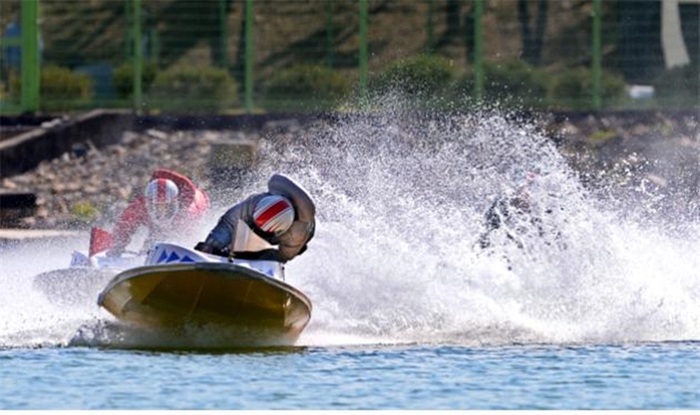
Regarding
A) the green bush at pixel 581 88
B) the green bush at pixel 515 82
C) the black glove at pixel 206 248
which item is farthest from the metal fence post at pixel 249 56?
the black glove at pixel 206 248

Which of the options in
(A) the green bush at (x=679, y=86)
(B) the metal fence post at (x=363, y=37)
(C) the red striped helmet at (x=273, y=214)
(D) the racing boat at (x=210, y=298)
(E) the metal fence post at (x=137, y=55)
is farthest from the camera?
(E) the metal fence post at (x=137, y=55)

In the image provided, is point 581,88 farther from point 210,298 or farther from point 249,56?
point 210,298

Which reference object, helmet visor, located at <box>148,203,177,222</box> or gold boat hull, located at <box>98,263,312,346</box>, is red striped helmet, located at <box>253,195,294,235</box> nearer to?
gold boat hull, located at <box>98,263,312,346</box>

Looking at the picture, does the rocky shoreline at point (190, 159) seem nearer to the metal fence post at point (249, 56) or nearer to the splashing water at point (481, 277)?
the metal fence post at point (249, 56)

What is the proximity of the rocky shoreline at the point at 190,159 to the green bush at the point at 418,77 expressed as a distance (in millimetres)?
1518

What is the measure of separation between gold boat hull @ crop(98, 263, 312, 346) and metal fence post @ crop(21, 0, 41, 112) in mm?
20145

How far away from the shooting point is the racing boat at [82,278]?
17234mm

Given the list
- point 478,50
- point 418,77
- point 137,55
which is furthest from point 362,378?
point 137,55

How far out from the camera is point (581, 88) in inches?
1373

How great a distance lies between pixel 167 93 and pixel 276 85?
73.7 inches

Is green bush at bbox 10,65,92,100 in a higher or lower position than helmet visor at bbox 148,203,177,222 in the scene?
higher

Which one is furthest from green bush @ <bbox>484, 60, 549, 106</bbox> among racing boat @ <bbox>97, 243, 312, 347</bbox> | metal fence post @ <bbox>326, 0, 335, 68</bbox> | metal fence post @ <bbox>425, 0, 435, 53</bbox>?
racing boat @ <bbox>97, 243, 312, 347</bbox>

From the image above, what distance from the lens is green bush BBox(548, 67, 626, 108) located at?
34719 mm

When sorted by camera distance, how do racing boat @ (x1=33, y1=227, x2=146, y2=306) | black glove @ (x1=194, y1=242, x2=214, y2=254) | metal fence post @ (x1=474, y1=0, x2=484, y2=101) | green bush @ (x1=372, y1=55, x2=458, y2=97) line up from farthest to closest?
metal fence post @ (x1=474, y1=0, x2=484, y2=101) < green bush @ (x1=372, y1=55, x2=458, y2=97) < racing boat @ (x1=33, y1=227, x2=146, y2=306) < black glove @ (x1=194, y1=242, x2=214, y2=254)
